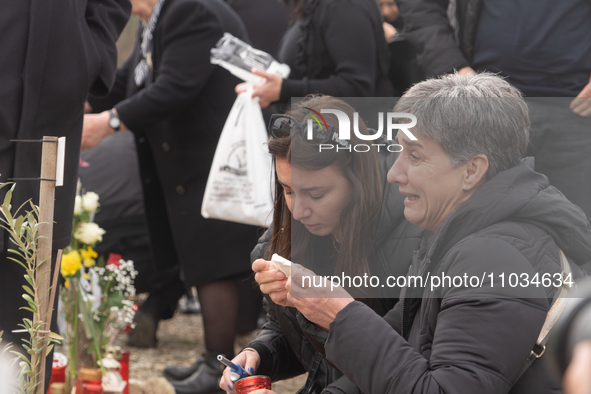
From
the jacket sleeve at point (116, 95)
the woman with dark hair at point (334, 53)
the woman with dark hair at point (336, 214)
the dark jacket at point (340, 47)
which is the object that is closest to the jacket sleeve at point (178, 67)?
the woman with dark hair at point (334, 53)

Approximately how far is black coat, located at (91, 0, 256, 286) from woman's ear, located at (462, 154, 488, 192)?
1.72 meters

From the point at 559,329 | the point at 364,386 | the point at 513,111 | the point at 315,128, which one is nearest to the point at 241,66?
the point at 315,128

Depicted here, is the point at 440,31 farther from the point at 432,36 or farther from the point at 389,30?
the point at 389,30

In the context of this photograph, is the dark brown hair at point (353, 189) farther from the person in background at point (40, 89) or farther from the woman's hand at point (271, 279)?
the person in background at point (40, 89)

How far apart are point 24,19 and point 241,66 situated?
1.06 m

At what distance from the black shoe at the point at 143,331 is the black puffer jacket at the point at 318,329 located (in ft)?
5.89

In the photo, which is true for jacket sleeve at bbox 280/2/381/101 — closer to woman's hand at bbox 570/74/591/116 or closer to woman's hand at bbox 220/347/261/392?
woman's hand at bbox 570/74/591/116

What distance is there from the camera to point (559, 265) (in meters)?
1.30

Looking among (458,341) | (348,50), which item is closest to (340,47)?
(348,50)

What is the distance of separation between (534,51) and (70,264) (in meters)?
1.76

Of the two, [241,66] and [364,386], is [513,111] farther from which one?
[241,66]

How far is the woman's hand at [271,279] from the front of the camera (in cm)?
152

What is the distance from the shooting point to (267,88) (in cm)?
273

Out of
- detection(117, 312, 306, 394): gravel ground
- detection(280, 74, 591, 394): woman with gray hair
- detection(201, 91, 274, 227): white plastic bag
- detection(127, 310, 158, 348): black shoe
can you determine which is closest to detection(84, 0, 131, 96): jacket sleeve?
detection(201, 91, 274, 227): white plastic bag
